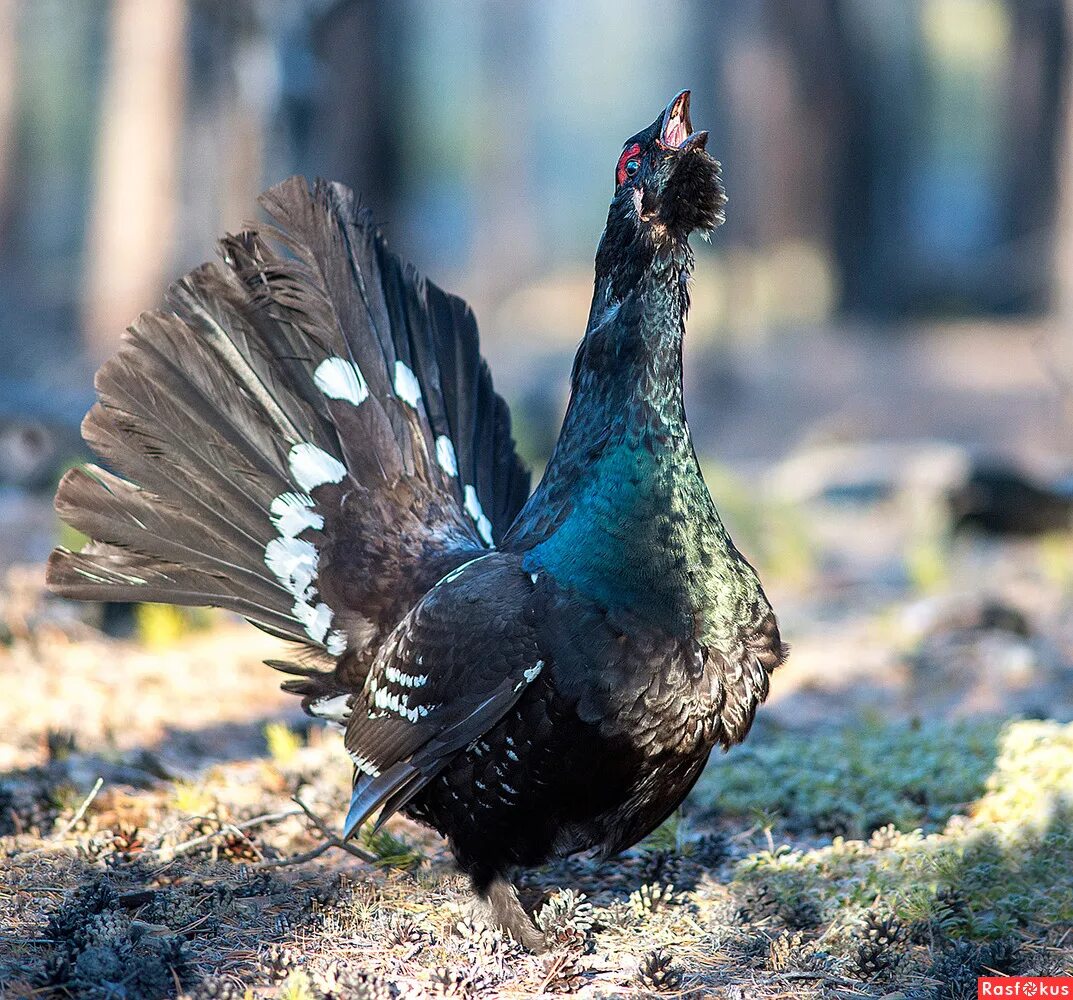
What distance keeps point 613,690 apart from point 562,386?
9961 millimetres

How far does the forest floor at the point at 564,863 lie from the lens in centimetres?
350

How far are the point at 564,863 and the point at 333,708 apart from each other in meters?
0.95

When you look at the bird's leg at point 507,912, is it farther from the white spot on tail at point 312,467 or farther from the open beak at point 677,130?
→ the open beak at point 677,130

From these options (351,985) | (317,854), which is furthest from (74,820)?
(351,985)

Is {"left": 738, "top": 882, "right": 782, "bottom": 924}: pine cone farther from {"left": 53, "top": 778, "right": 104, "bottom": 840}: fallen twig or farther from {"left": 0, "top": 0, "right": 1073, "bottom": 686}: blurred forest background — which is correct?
{"left": 0, "top": 0, "right": 1073, "bottom": 686}: blurred forest background

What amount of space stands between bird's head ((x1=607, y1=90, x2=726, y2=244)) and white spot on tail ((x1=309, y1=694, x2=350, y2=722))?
6.01 feet

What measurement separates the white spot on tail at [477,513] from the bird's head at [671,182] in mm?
1367

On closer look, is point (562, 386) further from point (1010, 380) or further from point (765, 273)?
point (765, 273)

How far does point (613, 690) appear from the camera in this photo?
335cm

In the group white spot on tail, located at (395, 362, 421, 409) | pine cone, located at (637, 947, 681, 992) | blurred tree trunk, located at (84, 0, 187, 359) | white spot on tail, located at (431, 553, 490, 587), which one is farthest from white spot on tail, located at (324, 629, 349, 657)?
blurred tree trunk, located at (84, 0, 187, 359)

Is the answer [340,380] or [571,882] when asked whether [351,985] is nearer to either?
[571,882]

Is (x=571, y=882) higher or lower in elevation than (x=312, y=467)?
lower

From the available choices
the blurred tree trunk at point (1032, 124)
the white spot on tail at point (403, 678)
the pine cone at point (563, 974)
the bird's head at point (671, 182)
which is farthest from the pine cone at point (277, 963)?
the blurred tree trunk at point (1032, 124)

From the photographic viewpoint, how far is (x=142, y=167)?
12781mm
